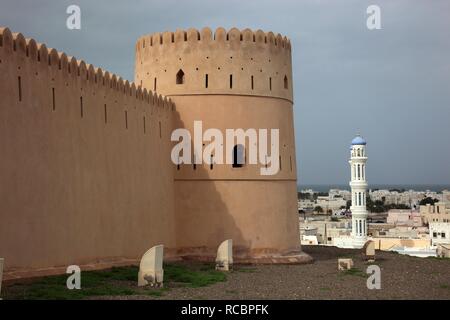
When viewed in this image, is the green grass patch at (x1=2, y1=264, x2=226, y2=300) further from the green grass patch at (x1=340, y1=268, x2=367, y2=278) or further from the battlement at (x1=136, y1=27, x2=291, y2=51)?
the battlement at (x1=136, y1=27, x2=291, y2=51)

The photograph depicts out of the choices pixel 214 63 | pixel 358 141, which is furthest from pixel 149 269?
pixel 358 141

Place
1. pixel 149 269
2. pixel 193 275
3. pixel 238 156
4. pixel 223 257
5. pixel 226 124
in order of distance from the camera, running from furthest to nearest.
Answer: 1. pixel 238 156
2. pixel 226 124
3. pixel 223 257
4. pixel 193 275
5. pixel 149 269

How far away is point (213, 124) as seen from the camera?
1717cm

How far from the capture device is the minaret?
4106cm

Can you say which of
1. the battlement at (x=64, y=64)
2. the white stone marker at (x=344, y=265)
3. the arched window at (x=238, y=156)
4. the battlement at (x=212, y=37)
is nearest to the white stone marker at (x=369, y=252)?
the white stone marker at (x=344, y=265)

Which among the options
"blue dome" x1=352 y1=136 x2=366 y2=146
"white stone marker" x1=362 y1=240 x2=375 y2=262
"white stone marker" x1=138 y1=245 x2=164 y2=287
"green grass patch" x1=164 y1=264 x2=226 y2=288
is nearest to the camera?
"white stone marker" x1=138 y1=245 x2=164 y2=287

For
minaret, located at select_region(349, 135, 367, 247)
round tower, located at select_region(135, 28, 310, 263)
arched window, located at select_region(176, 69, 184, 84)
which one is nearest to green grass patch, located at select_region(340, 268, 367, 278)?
round tower, located at select_region(135, 28, 310, 263)

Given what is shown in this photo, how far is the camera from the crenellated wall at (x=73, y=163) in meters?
10.8

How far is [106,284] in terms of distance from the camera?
36.8ft

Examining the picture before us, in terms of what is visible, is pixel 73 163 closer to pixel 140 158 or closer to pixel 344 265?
pixel 140 158

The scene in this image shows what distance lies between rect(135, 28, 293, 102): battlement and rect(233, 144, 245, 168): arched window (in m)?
1.35

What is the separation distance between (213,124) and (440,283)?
21.8 feet

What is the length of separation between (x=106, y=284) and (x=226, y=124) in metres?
6.89

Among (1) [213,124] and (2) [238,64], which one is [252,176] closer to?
(1) [213,124]
